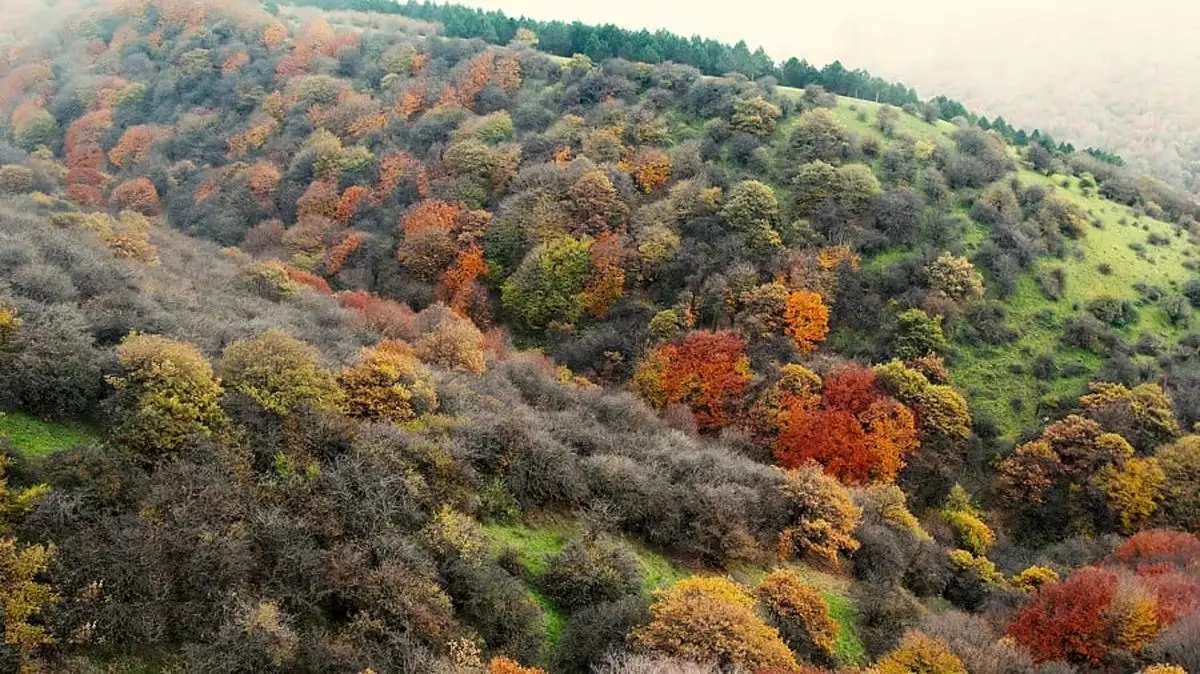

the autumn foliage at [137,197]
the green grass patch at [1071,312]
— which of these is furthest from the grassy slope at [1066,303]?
the autumn foliage at [137,197]

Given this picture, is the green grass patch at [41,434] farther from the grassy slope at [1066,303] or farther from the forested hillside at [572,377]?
the grassy slope at [1066,303]

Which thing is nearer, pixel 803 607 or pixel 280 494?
pixel 280 494

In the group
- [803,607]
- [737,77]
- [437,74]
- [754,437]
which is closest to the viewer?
[803,607]

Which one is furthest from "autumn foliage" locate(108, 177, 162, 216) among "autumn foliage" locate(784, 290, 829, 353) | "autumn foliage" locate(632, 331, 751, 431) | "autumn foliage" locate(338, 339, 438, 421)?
"autumn foliage" locate(784, 290, 829, 353)

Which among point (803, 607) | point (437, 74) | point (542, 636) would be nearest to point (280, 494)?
point (542, 636)

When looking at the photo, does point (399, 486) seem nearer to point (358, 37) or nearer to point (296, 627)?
point (296, 627)

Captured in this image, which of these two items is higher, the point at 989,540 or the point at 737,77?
the point at 737,77

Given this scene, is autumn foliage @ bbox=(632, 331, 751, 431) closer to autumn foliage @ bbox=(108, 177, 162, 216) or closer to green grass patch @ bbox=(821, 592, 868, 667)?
green grass patch @ bbox=(821, 592, 868, 667)
